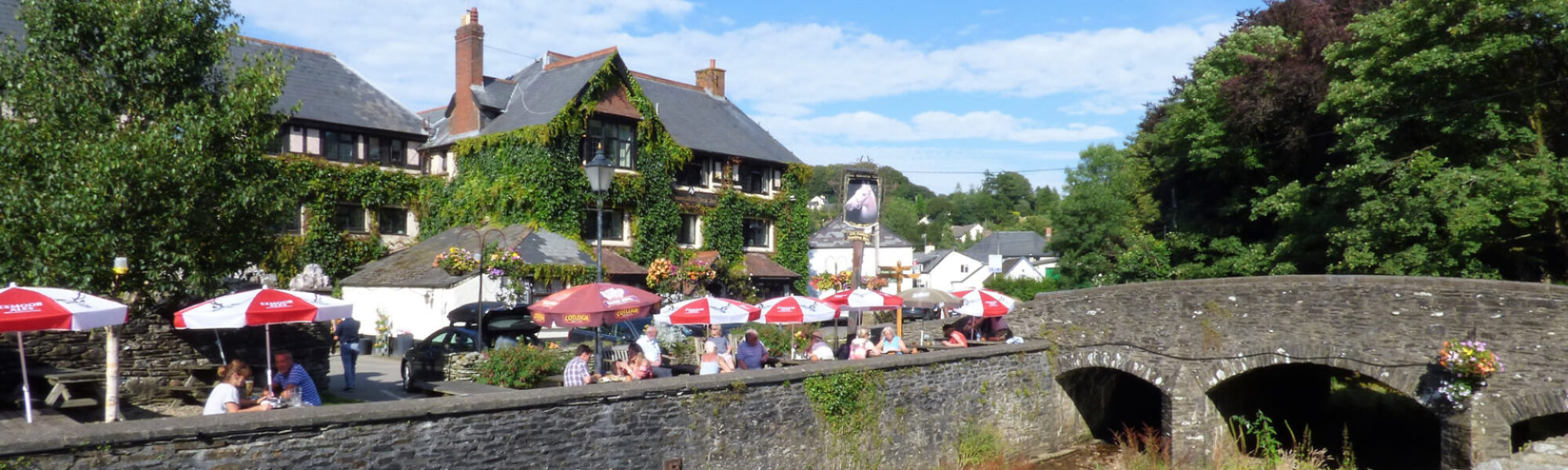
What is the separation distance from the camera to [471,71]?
35.1m

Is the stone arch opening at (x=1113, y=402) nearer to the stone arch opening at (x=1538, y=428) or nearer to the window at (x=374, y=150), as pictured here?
the stone arch opening at (x=1538, y=428)

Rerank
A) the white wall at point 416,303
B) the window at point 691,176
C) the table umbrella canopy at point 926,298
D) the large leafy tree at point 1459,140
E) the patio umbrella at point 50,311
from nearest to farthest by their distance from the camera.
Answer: the patio umbrella at point 50,311 < the large leafy tree at point 1459,140 < the table umbrella canopy at point 926,298 < the white wall at point 416,303 < the window at point 691,176

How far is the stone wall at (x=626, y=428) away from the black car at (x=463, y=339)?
14.8ft

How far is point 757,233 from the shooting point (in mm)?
40844

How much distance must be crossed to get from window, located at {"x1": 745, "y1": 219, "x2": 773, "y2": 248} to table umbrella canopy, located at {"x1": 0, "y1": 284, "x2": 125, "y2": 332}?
30.2 m

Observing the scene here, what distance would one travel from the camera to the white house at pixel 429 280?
28.8 metres

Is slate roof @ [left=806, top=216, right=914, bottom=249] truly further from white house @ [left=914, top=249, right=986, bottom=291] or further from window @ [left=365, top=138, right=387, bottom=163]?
window @ [left=365, top=138, right=387, bottom=163]

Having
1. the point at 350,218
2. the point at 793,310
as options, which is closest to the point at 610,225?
the point at 350,218

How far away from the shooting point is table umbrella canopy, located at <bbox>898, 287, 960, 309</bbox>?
2188 cm

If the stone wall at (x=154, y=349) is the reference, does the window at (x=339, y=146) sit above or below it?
above

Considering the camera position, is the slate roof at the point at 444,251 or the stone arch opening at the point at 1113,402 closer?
the stone arch opening at the point at 1113,402

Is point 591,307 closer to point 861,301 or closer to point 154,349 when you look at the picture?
point 154,349

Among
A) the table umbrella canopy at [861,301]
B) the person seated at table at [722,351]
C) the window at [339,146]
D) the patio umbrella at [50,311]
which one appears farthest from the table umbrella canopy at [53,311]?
the window at [339,146]

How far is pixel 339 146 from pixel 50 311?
23.9 meters
